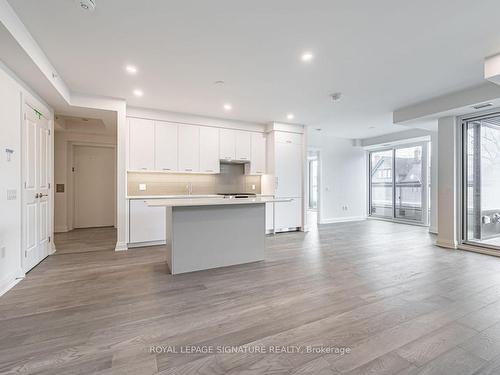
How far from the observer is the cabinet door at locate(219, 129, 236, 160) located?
5.59 m

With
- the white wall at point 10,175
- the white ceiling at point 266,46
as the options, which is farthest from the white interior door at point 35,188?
the white ceiling at point 266,46

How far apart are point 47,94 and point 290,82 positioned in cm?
349

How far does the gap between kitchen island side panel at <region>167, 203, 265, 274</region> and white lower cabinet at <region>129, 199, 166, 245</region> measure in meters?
1.60

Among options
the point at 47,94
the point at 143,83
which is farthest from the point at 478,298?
the point at 47,94

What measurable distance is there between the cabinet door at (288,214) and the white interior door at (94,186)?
4568 millimetres

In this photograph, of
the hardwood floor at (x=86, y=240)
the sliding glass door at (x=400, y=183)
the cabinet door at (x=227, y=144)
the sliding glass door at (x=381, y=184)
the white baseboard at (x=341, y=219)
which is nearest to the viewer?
the hardwood floor at (x=86, y=240)

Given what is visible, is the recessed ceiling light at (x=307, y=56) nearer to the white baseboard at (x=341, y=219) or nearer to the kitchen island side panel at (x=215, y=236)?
the kitchen island side panel at (x=215, y=236)

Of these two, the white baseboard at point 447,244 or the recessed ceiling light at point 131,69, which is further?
the white baseboard at point 447,244

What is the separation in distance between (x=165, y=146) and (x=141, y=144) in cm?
45

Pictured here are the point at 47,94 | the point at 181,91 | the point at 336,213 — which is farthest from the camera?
the point at 336,213

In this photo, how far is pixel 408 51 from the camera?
283 centimetres

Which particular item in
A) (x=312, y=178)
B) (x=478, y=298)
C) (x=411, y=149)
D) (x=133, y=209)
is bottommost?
(x=478, y=298)

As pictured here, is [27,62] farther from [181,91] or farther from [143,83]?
[181,91]

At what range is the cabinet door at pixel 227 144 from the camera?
5590 millimetres
